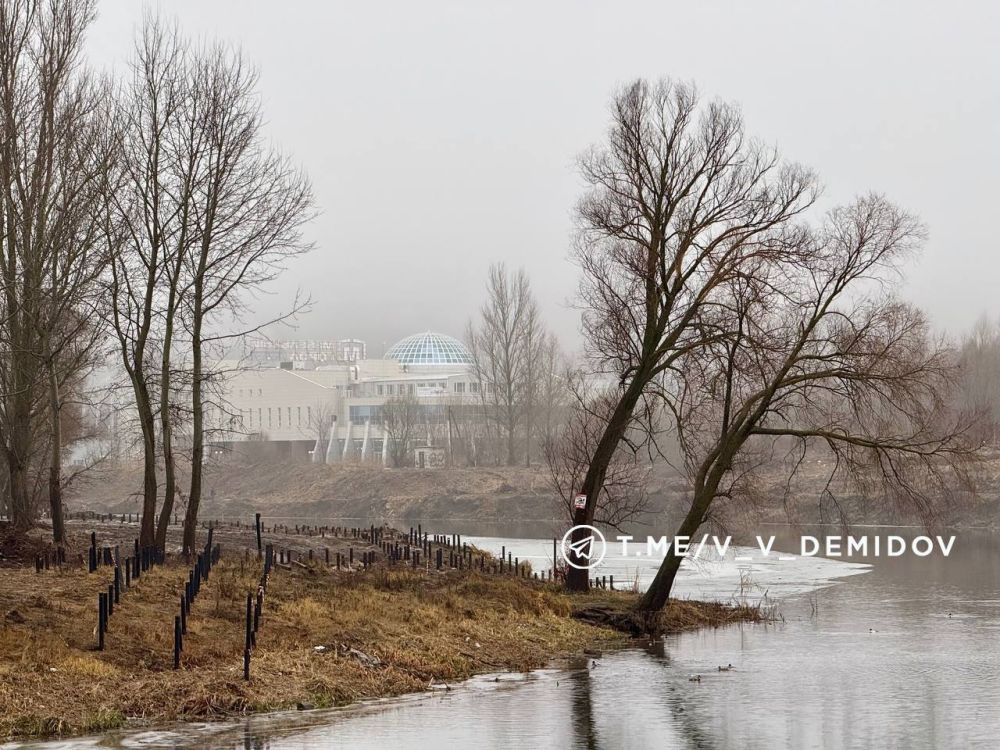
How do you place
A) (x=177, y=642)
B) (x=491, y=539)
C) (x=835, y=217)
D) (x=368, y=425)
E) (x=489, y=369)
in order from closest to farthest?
(x=177, y=642)
(x=835, y=217)
(x=491, y=539)
(x=489, y=369)
(x=368, y=425)

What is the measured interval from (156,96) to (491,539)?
3920 centimetres

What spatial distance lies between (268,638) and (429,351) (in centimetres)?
15169

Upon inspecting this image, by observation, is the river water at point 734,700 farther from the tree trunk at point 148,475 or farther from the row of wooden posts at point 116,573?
the tree trunk at point 148,475

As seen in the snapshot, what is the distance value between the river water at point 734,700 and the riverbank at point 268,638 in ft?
2.43

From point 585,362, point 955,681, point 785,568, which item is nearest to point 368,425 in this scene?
point 785,568

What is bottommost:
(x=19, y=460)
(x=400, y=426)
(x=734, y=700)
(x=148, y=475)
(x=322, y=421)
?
(x=734, y=700)

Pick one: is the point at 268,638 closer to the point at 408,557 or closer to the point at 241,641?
the point at 241,641

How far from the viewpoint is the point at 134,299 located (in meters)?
29.4

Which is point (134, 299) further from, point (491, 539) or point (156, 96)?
point (491, 539)

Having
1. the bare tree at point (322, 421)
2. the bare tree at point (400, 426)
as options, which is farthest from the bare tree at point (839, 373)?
the bare tree at point (322, 421)

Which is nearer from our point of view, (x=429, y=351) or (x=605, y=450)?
(x=605, y=450)

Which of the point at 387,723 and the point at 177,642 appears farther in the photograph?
the point at 177,642

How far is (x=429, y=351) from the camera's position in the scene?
173m

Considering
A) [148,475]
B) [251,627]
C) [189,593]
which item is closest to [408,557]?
[148,475]
